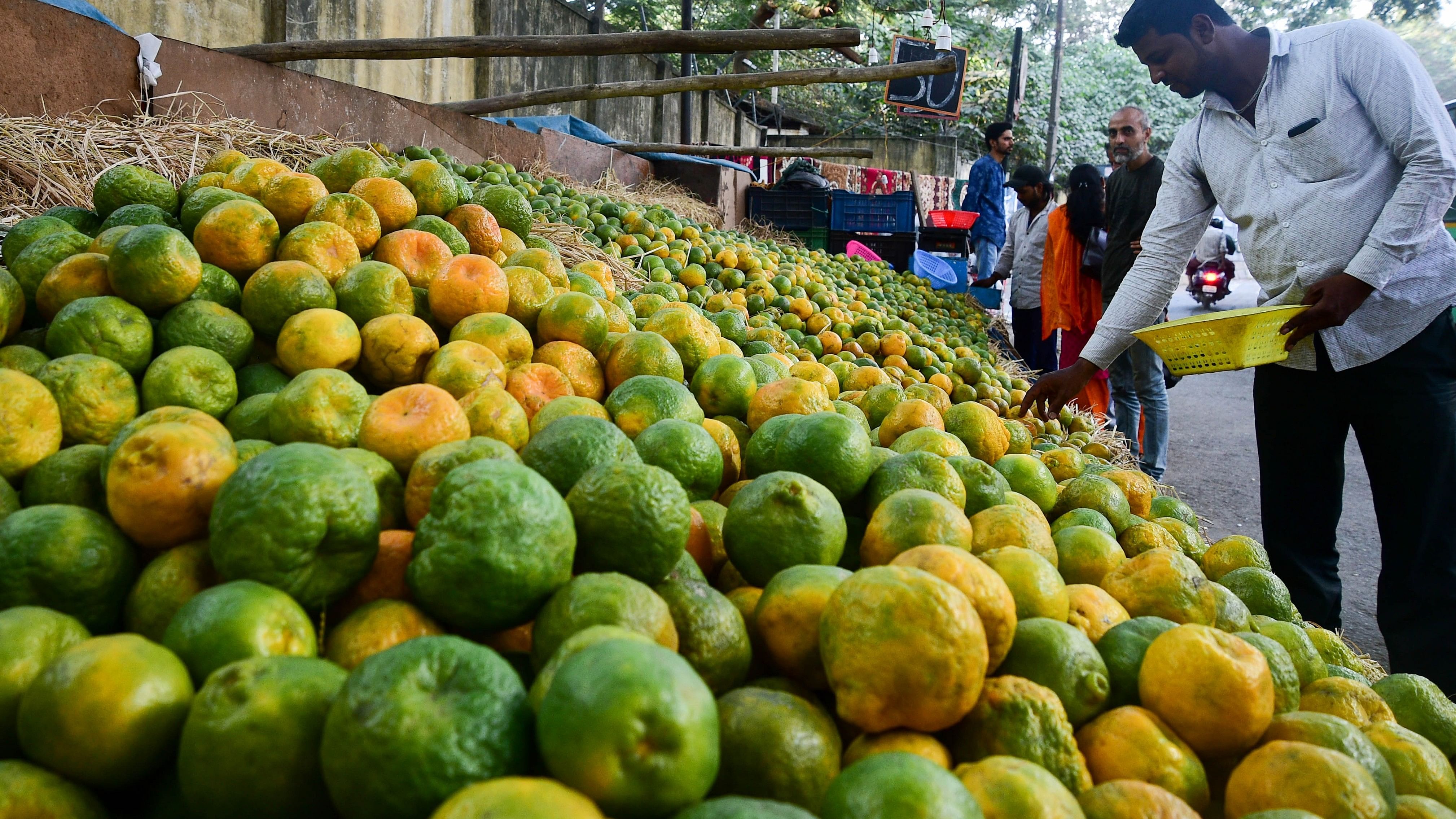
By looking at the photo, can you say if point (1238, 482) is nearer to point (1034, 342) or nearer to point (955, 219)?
point (1034, 342)

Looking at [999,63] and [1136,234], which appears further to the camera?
[999,63]

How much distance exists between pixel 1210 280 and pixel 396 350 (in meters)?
17.5

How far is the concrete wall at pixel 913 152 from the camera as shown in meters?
22.6

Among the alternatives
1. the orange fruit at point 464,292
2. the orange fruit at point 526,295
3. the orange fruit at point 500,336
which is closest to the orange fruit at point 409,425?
the orange fruit at point 500,336

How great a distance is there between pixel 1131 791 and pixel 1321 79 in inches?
120

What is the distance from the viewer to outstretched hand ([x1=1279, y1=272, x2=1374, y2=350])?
9.21 feet

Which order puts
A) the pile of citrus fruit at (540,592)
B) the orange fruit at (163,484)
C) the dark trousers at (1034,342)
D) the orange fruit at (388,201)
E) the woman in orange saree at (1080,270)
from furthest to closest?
the dark trousers at (1034,342)
the woman in orange saree at (1080,270)
the orange fruit at (388,201)
the orange fruit at (163,484)
the pile of citrus fruit at (540,592)

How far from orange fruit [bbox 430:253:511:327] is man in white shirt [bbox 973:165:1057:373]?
253 inches

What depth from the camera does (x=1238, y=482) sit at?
6.56 metres

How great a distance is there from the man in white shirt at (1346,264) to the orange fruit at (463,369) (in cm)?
283

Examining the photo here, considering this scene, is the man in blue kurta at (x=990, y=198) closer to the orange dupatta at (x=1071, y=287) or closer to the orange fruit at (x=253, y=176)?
the orange dupatta at (x=1071, y=287)

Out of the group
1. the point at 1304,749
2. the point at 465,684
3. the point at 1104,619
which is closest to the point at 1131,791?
the point at 1304,749

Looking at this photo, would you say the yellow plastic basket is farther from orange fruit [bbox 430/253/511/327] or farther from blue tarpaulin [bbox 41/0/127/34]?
blue tarpaulin [bbox 41/0/127/34]

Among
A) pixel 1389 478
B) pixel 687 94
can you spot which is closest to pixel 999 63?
pixel 687 94
